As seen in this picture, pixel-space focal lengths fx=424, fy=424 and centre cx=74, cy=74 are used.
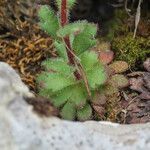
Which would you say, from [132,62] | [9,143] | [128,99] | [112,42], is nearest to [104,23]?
[112,42]

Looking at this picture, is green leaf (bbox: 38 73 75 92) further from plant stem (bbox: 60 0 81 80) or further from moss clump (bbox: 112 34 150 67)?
moss clump (bbox: 112 34 150 67)

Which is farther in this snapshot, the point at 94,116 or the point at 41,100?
the point at 94,116

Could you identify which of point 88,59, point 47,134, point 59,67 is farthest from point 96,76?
point 47,134

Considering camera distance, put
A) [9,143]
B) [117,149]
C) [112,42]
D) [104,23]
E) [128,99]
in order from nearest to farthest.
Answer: [9,143]
[117,149]
[128,99]
[112,42]
[104,23]

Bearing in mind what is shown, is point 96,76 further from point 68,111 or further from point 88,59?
point 68,111

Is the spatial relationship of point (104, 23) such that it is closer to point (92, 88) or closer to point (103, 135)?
point (92, 88)

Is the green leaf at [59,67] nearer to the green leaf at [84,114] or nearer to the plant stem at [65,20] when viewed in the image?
the plant stem at [65,20]
